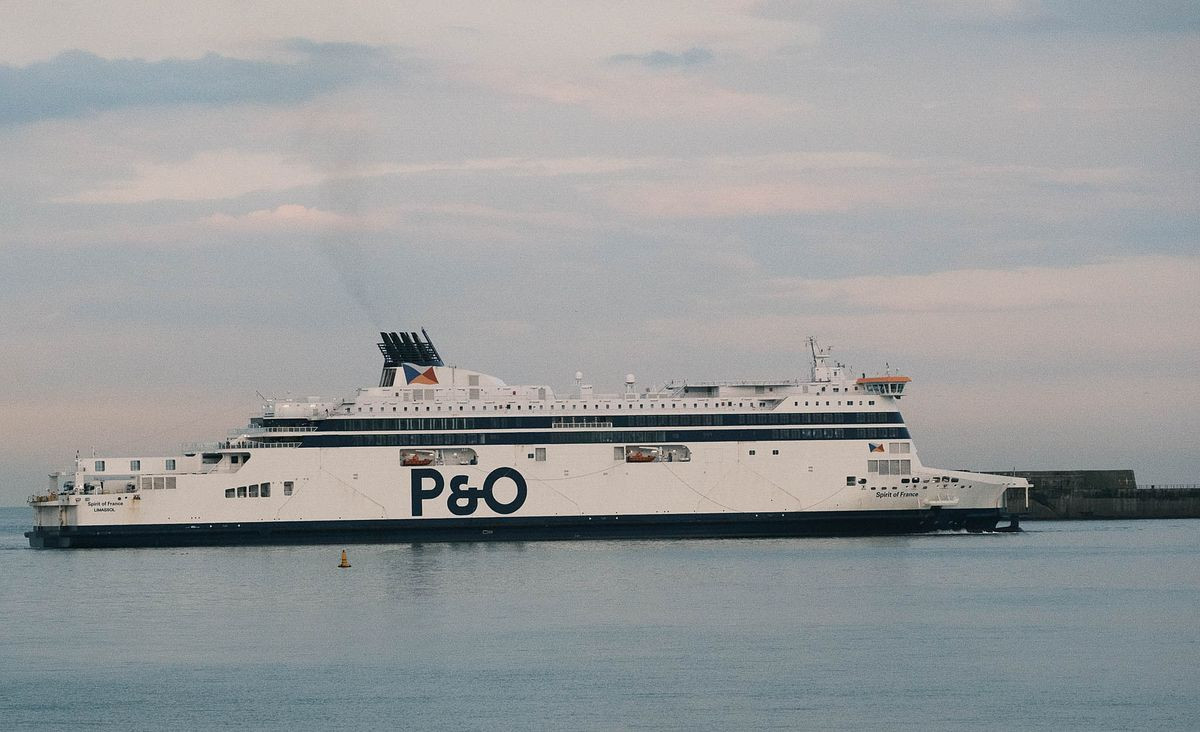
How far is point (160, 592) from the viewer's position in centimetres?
4534

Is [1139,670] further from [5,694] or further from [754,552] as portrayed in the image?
[754,552]

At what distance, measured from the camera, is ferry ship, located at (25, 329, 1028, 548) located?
5981cm

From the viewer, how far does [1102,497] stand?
94000 mm

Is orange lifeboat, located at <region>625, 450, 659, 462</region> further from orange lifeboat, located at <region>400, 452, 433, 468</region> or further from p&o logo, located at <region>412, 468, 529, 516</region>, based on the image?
orange lifeboat, located at <region>400, 452, 433, 468</region>

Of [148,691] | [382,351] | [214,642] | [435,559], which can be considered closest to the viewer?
[148,691]

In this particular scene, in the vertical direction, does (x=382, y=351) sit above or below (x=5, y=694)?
above

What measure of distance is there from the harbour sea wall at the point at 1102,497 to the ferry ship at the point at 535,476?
3428 centimetres

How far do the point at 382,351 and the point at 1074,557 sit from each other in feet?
91.9

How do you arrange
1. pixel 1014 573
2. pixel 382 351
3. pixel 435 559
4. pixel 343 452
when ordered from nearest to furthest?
pixel 1014 573, pixel 435 559, pixel 343 452, pixel 382 351

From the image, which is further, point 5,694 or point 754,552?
point 754,552

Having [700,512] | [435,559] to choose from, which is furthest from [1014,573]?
[435,559]

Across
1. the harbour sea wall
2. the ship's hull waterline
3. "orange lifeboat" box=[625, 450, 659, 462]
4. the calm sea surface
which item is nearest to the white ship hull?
the ship's hull waterline

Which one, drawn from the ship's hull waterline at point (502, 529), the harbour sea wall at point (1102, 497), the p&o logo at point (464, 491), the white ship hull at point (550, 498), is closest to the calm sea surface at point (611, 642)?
the ship's hull waterline at point (502, 529)

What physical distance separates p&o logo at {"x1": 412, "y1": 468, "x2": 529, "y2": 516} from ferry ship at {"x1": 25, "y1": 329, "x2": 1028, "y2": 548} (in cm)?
5
